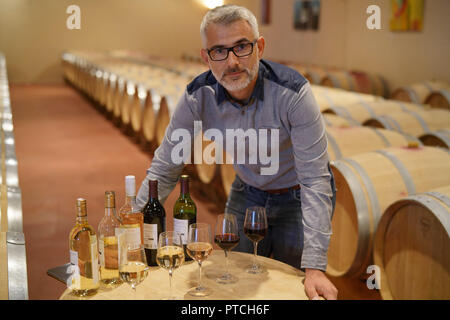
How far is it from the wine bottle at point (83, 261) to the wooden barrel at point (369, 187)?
1518mm

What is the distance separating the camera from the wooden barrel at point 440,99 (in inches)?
224

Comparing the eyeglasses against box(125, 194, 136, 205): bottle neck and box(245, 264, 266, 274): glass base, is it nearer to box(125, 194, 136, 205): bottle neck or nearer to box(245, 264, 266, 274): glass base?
box(125, 194, 136, 205): bottle neck

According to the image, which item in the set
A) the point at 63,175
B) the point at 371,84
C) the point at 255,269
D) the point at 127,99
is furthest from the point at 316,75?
the point at 255,269

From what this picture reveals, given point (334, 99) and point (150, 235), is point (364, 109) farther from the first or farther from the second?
point (150, 235)

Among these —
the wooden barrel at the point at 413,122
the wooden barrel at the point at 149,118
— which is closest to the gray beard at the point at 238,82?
the wooden barrel at the point at 413,122

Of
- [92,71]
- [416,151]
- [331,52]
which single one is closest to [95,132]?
[92,71]

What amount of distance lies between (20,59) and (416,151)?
13.2 meters

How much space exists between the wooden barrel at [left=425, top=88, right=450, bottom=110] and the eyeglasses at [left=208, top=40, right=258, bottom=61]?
4.69m

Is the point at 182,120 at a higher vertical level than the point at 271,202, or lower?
higher

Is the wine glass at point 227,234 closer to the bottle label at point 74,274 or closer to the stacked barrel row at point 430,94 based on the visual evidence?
the bottle label at point 74,274

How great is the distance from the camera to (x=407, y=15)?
23.3 ft

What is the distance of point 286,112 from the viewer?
1.77m

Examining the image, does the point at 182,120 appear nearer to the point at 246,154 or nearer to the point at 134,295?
the point at 246,154

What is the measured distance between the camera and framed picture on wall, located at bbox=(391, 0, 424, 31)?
6.90 meters
